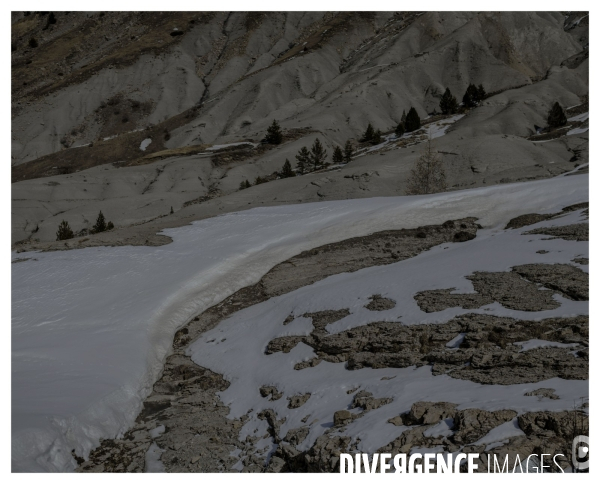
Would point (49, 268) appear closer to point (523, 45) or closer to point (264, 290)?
point (264, 290)

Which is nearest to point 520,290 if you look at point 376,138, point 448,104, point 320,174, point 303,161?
point 320,174

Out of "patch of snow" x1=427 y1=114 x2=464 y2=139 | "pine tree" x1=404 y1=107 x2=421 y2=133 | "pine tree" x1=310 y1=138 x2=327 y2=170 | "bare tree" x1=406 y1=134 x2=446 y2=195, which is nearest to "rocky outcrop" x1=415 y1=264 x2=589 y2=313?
"bare tree" x1=406 y1=134 x2=446 y2=195

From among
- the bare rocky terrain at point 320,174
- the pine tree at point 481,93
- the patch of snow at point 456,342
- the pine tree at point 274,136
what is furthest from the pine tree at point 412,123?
the patch of snow at point 456,342

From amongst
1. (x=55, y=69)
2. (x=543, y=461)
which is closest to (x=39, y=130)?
(x=55, y=69)

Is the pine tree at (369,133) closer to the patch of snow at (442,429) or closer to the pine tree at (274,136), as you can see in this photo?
the pine tree at (274,136)

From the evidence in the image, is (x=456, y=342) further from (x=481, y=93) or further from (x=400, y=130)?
(x=481, y=93)

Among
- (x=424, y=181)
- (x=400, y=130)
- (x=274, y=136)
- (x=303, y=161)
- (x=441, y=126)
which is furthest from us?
(x=274, y=136)

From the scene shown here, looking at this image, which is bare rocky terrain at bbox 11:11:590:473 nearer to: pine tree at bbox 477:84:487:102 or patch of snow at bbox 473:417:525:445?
patch of snow at bbox 473:417:525:445
